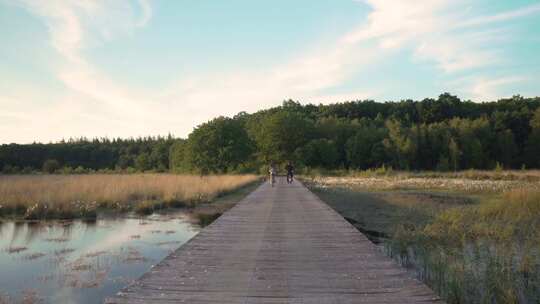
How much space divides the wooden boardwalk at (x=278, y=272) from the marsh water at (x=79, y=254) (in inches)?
48.1

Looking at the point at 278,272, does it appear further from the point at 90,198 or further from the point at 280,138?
the point at 280,138

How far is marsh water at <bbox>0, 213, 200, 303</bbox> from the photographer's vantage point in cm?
702

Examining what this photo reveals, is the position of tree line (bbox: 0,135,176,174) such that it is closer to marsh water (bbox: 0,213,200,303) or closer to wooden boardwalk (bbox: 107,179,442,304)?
marsh water (bbox: 0,213,200,303)

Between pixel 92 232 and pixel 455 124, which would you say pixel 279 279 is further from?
pixel 455 124

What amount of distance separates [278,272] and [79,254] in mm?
5755

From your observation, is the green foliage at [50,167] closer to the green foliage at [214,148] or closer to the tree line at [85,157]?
the tree line at [85,157]

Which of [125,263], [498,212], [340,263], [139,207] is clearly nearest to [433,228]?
[498,212]

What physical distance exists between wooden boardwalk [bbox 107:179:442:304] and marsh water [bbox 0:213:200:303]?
122cm

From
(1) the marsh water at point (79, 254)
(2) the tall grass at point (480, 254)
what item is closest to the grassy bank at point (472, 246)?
(2) the tall grass at point (480, 254)

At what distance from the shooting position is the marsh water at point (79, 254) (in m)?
7.02

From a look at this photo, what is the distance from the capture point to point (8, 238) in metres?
11.9

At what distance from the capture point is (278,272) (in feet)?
21.5

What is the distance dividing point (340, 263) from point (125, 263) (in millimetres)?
4713

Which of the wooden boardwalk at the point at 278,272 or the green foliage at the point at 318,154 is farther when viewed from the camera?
the green foliage at the point at 318,154
